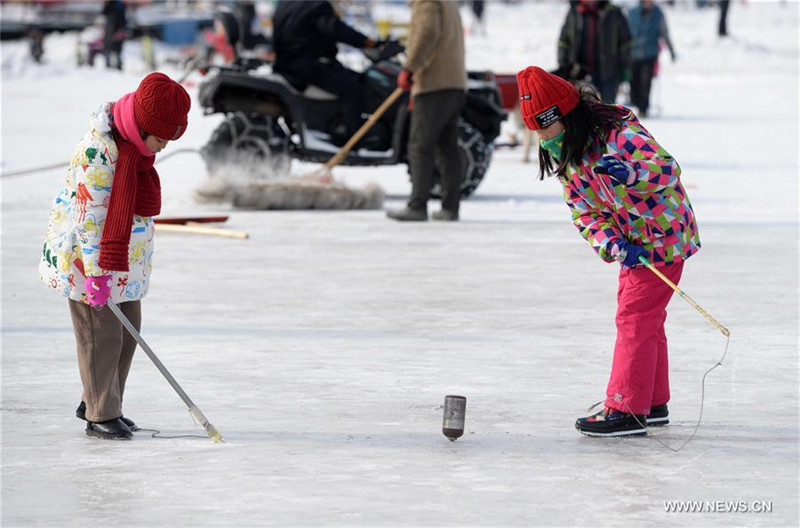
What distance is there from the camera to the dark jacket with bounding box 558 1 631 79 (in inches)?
614

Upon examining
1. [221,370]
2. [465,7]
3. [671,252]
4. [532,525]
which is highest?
[671,252]

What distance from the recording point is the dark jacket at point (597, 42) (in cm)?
1560

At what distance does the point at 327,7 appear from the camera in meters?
12.5

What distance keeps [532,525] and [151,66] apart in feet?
106

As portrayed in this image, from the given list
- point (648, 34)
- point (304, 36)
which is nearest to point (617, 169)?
point (304, 36)

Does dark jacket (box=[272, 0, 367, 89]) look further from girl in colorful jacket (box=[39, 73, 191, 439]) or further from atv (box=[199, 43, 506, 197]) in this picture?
girl in colorful jacket (box=[39, 73, 191, 439])

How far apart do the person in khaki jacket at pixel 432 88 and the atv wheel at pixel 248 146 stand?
189 cm

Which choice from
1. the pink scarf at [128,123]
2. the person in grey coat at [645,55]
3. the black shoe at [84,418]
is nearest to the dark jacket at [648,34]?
the person in grey coat at [645,55]

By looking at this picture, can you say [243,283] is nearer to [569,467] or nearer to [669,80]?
[569,467]

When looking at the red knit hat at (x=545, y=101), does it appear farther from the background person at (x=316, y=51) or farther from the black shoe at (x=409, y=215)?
the background person at (x=316, y=51)

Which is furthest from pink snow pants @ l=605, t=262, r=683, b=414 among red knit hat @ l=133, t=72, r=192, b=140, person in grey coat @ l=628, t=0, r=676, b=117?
person in grey coat @ l=628, t=0, r=676, b=117

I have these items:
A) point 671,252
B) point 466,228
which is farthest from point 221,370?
point 466,228

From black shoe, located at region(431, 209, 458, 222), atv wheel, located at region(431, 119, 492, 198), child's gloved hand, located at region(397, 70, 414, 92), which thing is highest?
child's gloved hand, located at region(397, 70, 414, 92)

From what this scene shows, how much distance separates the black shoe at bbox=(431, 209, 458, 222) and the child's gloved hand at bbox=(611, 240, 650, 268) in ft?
21.2
